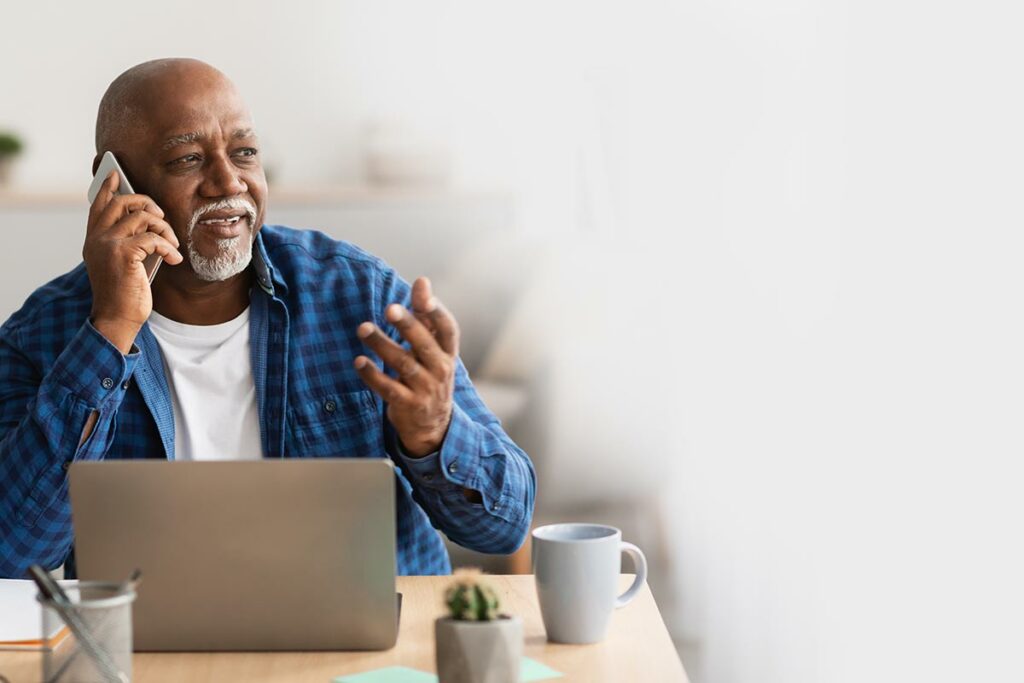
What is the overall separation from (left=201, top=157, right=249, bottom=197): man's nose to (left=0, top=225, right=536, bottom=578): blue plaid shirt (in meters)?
0.08

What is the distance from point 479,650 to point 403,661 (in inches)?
6.8

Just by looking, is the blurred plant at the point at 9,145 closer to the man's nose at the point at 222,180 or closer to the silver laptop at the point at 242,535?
the man's nose at the point at 222,180

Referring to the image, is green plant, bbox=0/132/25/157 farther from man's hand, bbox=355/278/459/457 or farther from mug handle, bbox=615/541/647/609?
mug handle, bbox=615/541/647/609

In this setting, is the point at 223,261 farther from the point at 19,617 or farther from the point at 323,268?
the point at 19,617

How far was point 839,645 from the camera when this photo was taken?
5.49 ft

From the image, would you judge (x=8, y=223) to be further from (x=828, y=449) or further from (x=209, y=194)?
(x=828, y=449)

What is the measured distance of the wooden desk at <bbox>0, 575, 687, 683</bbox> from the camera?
1052mm

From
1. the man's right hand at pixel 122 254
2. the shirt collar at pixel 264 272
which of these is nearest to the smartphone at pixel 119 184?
the man's right hand at pixel 122 254

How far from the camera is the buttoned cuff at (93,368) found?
146 cm

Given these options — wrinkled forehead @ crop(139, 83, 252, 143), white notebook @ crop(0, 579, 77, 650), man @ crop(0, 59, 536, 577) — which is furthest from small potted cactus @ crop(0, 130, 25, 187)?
white notebook @ crop(0, 579, 77, 650)

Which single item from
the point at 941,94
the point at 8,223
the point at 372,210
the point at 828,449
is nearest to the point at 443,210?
the point at 372,210

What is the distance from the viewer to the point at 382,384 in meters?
1.27

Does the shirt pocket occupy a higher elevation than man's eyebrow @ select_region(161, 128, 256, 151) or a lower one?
lower

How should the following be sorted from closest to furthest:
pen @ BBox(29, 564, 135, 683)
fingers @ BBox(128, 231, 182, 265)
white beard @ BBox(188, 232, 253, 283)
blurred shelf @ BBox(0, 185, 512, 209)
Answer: pen @ BBox(29, 564, 135, 683) → fingers @ BBox(128, 231, 182, 265) → white beard @ BBox(188, 232, 253, 283) → blurred shelf @ BBox(0, 185, 512, 209)
